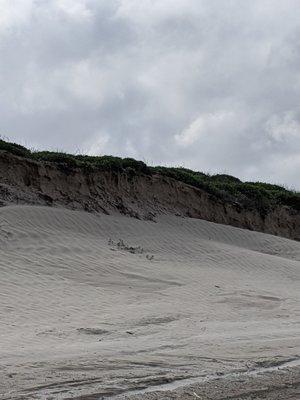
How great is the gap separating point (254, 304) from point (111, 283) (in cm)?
325

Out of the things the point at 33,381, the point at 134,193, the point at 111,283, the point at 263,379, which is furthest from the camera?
the point at 134,193

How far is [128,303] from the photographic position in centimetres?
1326

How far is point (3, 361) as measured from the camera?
25.7 ft

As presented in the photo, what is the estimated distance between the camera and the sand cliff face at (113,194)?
21.3 m

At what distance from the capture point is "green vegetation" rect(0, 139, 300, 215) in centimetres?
2314

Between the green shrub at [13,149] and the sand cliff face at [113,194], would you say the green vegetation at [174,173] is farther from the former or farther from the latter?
the sand cliff face at [113,194]

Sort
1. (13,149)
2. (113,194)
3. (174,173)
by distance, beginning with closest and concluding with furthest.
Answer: (13,149) < (113,194) < (174,173)

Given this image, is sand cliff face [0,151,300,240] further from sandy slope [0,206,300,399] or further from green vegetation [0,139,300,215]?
sandy slope [0,206,300,399]

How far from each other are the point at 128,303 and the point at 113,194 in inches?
425

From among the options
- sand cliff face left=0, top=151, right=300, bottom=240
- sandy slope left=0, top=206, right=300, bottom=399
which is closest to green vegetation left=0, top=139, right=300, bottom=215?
sand cliff face left=0, top=151, right=300, bottom=240

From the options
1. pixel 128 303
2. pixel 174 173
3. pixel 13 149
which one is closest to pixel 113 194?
pixel 13 149

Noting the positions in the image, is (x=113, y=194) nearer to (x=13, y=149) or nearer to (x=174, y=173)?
(x=13, y=149)

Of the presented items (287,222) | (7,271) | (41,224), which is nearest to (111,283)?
(7,271)

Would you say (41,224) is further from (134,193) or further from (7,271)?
(134,193)
